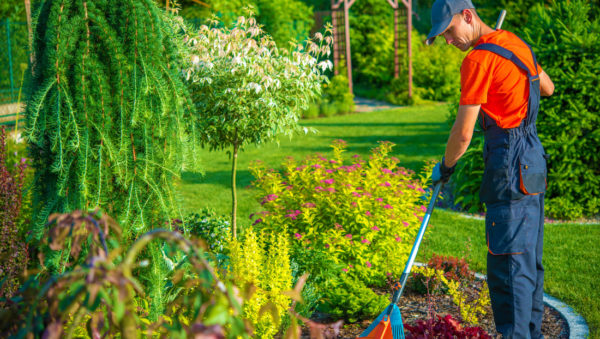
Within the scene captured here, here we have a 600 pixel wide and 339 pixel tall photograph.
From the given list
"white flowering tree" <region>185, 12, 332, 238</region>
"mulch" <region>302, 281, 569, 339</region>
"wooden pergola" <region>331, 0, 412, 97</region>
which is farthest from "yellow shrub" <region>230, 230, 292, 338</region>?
"wooden pergola" <region>331, 0, 412, 97</region>

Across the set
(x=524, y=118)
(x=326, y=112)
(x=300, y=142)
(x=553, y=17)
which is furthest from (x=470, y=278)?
(x=326, y=112)

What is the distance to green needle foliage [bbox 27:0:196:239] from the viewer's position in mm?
2867

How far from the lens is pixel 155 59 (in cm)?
309

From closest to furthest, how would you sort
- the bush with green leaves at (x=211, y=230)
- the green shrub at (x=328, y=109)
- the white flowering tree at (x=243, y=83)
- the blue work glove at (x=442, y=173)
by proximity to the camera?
1. the blue work glove at (x=442, y=173)
2. the white flowering tree at (x=243, y=83)
3. the bush with green leaves at (x=211, y=230)
4. the green shrub at (x=328, y=109)

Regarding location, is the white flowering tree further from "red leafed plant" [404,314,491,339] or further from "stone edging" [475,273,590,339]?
"stone edging" [475,273,590,339]

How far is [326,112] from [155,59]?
12470 mm

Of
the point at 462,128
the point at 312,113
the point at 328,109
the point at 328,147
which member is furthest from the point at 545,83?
the point at 328,109

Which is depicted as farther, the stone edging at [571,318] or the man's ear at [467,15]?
the stone edging at [571,318]

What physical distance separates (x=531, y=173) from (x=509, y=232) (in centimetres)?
35

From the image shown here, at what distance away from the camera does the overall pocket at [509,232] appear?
2.93 metres

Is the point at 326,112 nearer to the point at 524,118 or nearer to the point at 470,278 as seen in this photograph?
the point at 470,278

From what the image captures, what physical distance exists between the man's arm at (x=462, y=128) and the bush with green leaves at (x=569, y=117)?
315cm

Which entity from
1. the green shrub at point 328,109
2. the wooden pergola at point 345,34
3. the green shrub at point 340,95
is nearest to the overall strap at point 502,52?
the green shrub at point 328,109

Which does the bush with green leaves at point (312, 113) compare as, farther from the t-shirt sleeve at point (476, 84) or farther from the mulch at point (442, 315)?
the t-shirt sleeve at point (476, 84)
